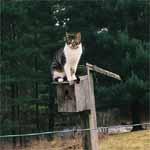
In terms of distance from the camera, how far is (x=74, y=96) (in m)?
5.24

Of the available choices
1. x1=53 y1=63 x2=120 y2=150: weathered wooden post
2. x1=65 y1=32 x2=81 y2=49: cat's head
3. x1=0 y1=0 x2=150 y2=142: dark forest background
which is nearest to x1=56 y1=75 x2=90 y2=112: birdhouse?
x1=53 y1=63 x2=120 y2=150: weathered wooden post

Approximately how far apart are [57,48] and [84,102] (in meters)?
12.0

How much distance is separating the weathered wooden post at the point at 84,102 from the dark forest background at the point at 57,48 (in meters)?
9.68

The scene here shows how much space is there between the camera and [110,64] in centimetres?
1661

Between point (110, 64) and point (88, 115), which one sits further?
point (110, 64)

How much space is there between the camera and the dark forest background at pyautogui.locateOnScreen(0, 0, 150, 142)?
51.0 ft

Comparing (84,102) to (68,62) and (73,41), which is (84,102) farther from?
(73,41)

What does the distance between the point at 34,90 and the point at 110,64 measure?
351 centimetres

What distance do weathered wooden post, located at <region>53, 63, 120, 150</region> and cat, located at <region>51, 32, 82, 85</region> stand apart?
0.12 metres

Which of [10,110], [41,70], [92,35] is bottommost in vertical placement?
[10,110]

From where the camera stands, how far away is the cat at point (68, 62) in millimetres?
5598

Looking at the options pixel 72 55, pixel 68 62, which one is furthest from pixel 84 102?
pixel 72 55

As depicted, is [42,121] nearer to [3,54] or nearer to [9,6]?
[3,54]

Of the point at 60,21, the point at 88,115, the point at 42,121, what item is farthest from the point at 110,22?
the point at 88,115
